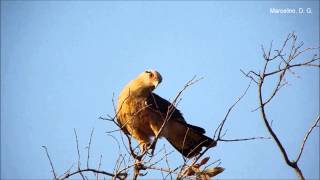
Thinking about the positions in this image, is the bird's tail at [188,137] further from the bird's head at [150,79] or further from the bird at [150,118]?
the bird's head at [150,79]

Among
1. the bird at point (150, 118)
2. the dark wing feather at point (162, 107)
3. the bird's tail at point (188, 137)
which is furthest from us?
the bird's tail at point (188, 137)

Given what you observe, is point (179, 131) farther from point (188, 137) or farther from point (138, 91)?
point (138, 91)

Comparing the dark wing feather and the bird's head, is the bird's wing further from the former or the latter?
the bird's head

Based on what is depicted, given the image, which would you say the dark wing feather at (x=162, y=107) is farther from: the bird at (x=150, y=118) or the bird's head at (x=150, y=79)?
the bird's head at (x=150, y=79)

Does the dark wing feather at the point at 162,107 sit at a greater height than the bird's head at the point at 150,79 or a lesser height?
lesser

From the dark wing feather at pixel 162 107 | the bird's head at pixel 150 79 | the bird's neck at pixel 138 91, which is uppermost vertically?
the bird's head at pixel 150 79

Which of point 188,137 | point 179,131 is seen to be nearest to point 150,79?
point 179,131

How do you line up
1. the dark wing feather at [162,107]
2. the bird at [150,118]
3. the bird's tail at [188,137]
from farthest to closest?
the bird's tail at [188,137] < the dark wing feather at [162,107] < the bird at [150,118]

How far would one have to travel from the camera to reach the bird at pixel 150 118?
6.88 metres

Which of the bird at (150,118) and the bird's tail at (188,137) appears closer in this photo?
the bird at (150,118)

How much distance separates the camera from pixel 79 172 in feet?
14.2

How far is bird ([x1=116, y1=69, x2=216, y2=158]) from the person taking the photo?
6.88 metres

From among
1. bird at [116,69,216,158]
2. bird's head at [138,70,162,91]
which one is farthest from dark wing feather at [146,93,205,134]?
bird's head at [138,70,162,91]

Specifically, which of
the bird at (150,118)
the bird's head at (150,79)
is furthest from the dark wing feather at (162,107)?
the bird's head at (150,79)
